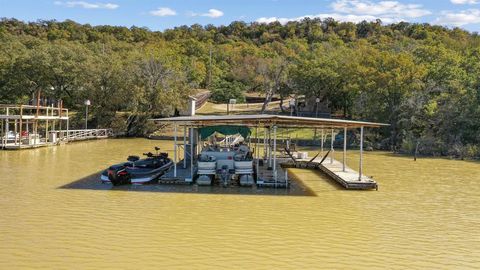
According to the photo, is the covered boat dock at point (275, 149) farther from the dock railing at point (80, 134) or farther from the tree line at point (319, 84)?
the dock railing at point (80, 134)

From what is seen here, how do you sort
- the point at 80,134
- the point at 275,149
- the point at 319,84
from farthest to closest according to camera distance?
the point at 319,84 → the point at 80,134 → the point at 275,149

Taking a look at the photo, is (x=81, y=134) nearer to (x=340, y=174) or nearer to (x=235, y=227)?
(x=340, y=174)

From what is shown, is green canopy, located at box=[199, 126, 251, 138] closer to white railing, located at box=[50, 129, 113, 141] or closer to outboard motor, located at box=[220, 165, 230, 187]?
outboard motor, located at box=[220, 165, 230, 187]

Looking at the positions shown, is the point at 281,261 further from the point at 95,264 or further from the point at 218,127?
the point at 218,127

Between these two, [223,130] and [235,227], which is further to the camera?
[223,130]

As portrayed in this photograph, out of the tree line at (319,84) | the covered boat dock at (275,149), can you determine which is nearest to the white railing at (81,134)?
the tree line at (319,84)

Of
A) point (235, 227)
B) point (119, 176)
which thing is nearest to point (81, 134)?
point (119, 176)

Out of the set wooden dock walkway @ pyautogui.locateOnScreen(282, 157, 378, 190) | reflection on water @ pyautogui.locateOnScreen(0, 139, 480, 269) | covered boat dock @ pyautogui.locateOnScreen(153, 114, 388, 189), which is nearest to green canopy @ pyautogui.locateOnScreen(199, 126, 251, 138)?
covered boat dock @ pyautogui.locateOnScreen(153, 114, 388, 189)

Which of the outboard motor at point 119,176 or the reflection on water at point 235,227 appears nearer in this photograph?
the reflection on water at point 235,227
